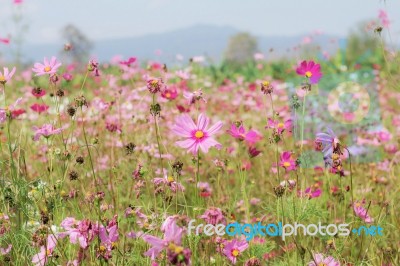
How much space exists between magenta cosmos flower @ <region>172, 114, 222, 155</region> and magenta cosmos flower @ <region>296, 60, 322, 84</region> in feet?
1.79

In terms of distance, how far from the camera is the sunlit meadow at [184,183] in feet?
5.82

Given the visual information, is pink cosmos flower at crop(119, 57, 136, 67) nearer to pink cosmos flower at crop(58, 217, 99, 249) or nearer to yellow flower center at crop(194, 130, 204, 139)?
yellow flower center at crop(194, 130, 204, 139)

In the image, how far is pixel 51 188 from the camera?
1.86 m

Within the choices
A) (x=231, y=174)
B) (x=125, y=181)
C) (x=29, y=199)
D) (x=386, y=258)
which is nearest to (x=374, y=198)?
(x=386, y=258)

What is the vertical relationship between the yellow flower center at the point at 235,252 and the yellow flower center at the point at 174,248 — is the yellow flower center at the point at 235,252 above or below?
below

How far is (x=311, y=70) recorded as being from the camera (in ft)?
6.93

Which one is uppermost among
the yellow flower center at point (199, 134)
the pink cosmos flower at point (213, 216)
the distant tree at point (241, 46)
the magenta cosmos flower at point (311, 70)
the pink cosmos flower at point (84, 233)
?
the magenta cosmos flower at point (311, 70)

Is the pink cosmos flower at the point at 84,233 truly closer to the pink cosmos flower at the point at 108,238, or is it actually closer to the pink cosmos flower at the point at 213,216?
the pink cosmos flower at the point at 108,238

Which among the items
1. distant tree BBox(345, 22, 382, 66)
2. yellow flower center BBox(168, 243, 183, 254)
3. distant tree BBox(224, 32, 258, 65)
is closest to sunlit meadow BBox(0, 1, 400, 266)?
yellow flower center BBox(168, 243, 183, 254)

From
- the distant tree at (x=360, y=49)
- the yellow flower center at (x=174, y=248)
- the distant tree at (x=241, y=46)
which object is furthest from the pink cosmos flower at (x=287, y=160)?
the distant tree at (x=241, y=46)

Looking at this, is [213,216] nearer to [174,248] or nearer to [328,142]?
[328,142]

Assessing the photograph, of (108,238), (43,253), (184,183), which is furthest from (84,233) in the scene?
(184,183)

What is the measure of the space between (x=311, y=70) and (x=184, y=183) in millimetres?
1553

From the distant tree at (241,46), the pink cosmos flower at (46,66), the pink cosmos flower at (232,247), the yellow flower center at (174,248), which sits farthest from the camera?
the distant tree at (241,46)
